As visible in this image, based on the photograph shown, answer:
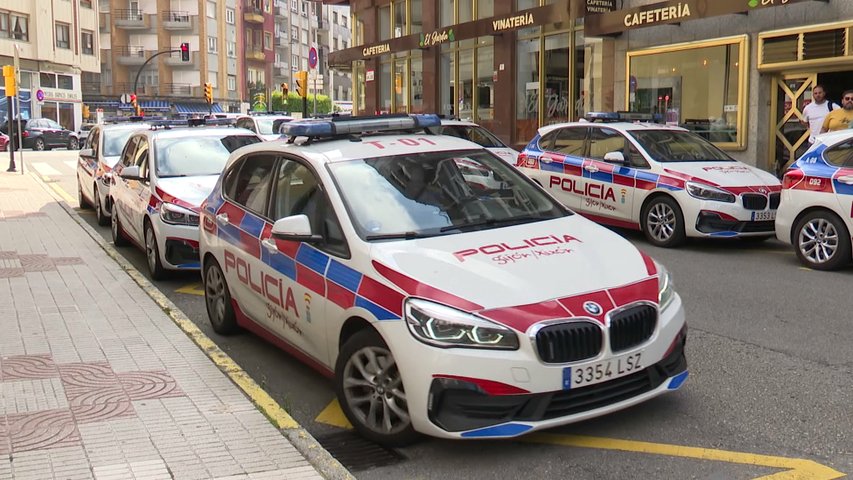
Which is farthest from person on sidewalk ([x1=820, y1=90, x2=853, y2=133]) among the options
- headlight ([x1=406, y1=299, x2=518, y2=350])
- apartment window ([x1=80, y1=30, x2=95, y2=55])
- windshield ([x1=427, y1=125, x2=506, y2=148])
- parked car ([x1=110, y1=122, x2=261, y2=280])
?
apartment window ([x1=80, y1=30, x2=95, y2=55])

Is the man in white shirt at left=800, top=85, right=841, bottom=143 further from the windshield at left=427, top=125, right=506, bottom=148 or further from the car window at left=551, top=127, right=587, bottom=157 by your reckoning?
the windshield at left=427, top=125, right=506, bottom=148

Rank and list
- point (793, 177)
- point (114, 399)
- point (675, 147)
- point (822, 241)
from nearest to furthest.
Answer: point (114, 399) < point (822, 241) < point (793, 177) < point (675, 147)

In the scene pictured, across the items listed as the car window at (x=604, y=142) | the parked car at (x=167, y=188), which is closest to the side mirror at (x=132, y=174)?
the parked car at (x=167, y=188)

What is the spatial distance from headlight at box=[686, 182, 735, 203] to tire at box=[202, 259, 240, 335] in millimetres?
6303

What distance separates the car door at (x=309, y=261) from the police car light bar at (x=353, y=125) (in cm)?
23

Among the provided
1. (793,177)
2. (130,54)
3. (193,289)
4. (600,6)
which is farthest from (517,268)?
(130,54)

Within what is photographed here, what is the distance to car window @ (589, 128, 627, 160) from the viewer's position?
11844 millimetres

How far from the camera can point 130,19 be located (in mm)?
75625

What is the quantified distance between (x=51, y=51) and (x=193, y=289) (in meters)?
51.5

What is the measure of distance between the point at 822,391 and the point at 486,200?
2.33m

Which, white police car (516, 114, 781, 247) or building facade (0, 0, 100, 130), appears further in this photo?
building facade (0, 0, 100, 130)

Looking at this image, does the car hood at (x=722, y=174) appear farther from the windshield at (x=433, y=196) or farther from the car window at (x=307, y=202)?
the car window at (x=307, y=202)

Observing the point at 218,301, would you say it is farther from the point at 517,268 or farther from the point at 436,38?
the point at 436,38

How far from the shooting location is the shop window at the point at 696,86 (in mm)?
17438
